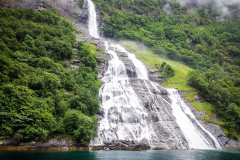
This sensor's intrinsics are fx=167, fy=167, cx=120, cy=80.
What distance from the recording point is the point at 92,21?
93.4m

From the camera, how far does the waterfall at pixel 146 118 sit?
3275 cm

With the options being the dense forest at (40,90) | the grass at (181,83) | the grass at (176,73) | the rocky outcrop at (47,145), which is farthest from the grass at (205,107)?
the rocky outcrop at (47,145)

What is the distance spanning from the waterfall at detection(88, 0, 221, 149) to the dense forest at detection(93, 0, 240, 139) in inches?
385

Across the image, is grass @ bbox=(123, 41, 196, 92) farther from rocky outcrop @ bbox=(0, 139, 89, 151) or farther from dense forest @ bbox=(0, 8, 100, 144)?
rocky outcrop @ bbox=(0, 139, 89, 151)

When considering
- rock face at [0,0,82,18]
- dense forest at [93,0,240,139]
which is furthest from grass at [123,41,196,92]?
rock face at [0,0,82,18]

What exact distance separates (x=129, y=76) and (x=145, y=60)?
602 inches

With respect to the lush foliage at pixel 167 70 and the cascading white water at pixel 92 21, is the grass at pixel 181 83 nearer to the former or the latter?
the lush foliage at pixel 167 70

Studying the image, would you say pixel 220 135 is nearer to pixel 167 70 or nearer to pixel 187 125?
pixel 187 125

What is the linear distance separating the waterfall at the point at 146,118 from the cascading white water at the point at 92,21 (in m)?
45.1

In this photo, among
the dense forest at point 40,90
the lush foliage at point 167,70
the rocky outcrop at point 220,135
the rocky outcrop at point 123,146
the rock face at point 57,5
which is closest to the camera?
the dense forest at point 40,90

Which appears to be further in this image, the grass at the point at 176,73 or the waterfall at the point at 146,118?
the grass at the point at 176,73

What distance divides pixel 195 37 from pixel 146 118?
72.1 m

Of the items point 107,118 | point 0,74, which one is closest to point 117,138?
point 107,118

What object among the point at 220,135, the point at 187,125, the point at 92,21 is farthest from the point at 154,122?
the point at 92,21
